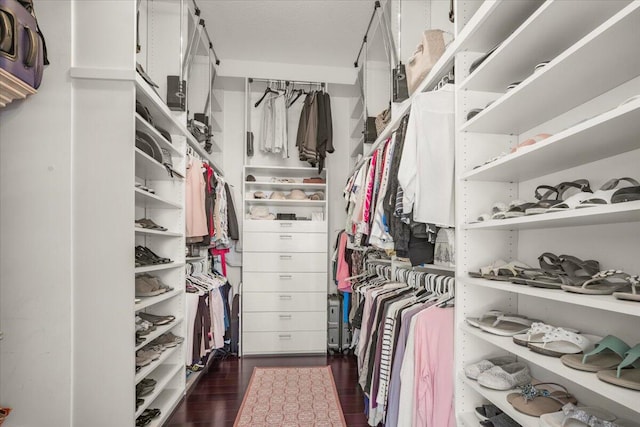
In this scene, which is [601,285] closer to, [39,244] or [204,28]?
[39,244]

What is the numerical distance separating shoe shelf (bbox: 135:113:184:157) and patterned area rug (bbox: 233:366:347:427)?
71.8 inches

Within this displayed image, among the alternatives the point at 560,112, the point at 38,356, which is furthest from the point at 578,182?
the point at 38,356

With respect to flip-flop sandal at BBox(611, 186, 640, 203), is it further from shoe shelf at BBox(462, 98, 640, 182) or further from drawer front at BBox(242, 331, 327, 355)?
drawer front at BBox(242, 331, 327, 355)

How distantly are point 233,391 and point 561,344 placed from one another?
2.40 m

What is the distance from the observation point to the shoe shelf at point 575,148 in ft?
2.52

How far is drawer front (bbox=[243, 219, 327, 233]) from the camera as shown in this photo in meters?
3.63

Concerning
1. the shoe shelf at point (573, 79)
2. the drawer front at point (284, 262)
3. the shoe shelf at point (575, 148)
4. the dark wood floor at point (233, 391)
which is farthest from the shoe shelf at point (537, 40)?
the drawer front at point (284, 262)

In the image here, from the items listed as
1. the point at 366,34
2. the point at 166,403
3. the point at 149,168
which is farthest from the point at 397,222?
the point at 366,34

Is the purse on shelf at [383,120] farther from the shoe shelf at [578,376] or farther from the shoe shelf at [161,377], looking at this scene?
the shoe shelf at [161,377]

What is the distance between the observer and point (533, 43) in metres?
1.10

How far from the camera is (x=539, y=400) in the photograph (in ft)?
3.53

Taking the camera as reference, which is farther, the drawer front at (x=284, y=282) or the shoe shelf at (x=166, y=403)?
the drawer front at (x=284, y=282)

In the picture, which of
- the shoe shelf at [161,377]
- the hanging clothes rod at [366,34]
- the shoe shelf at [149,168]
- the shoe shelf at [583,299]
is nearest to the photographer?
the shoe shelf at [583,299]

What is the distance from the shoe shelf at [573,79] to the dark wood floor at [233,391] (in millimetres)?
1949
